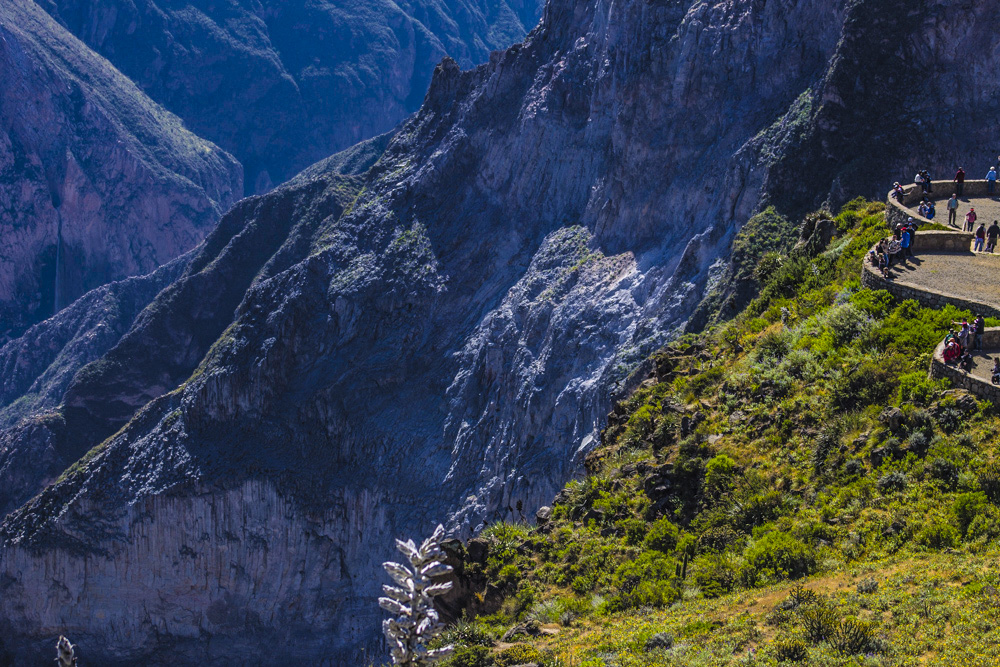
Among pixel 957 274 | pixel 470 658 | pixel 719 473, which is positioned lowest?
pixel 470 658

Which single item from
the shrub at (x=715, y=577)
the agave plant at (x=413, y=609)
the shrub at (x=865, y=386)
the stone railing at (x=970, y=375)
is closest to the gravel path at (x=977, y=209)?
the stone railing at (x=970, y=375)

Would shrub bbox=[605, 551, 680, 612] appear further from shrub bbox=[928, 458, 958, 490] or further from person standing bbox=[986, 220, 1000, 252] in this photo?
person standing bbox=[986, 220, 1000, 252]

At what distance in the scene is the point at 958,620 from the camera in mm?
14711

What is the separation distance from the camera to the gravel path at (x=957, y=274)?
25031 mm

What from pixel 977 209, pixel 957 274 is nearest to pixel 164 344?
pixel 977 209

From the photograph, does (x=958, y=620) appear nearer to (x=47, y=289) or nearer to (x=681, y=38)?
(x=681, y=38)

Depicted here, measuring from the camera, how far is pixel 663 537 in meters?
22.6

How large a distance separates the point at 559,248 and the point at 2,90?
160 m

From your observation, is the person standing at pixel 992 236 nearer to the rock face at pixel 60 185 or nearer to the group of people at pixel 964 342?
the group of people at pixel 964 342

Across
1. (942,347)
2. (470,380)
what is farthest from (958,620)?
(470,380)

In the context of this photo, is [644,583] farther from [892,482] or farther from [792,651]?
[792,651]

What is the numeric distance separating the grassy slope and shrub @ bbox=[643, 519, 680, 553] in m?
0.04

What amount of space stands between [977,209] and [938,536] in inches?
723

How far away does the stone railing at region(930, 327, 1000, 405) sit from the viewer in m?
19.8
